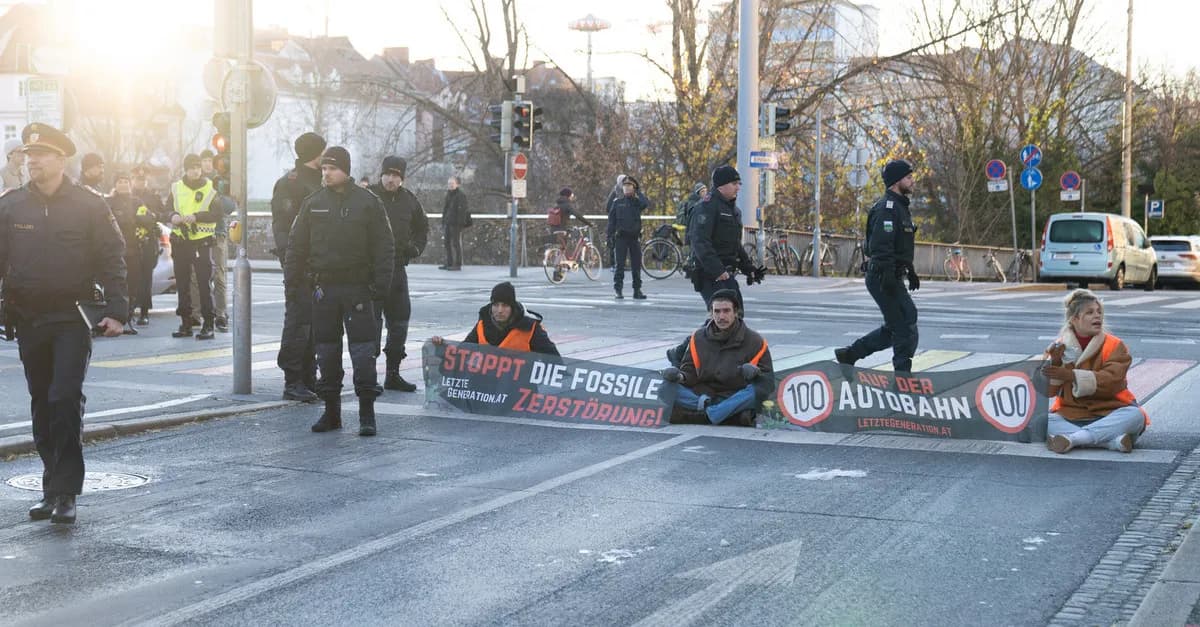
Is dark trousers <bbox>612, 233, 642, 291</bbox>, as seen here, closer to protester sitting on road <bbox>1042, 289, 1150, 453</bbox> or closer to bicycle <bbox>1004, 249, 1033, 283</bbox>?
protester sitting on road <bbox>1042, 289, 1150, 453</bbox>

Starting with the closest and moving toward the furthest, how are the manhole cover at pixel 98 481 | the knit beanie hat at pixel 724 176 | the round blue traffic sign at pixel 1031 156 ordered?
the manhole cover at pixel 98 481 < the knit beanie hat at pixel 724 176 < the round blue traffic sign at pixel 1031 156

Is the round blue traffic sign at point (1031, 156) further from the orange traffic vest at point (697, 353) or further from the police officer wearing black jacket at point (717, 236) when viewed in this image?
the orange traffic vest at point (697, 353)

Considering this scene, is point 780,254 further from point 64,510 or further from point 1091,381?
point 64,510

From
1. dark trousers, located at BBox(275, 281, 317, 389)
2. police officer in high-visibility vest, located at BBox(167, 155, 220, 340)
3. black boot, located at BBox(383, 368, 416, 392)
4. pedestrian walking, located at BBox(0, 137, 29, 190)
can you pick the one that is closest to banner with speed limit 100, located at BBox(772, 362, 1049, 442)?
black boot, located at BBox(383, 368, 416, 392)

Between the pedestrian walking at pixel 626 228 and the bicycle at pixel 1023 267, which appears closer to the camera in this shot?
the pedestrian walking at pixel 626 228

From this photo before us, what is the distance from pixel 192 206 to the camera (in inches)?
609

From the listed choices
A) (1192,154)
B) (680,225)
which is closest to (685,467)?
(680,225)

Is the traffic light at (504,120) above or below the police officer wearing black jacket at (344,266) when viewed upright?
above

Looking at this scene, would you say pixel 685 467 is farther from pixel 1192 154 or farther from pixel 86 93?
pixel 1192 154

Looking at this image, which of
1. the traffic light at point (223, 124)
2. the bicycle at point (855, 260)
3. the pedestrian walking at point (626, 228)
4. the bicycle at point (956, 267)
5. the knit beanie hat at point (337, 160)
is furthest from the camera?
the bicycle at point (956, 267)

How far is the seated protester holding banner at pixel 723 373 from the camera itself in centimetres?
976

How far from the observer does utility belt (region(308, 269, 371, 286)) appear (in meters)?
9.47

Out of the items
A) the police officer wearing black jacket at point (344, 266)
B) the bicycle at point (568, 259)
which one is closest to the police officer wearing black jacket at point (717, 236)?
the police officer wearing black jacket at point (344, 266)

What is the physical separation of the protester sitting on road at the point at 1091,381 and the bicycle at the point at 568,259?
18125 millimetres
